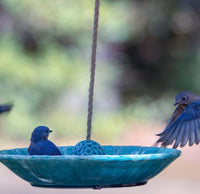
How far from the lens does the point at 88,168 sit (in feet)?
10.2

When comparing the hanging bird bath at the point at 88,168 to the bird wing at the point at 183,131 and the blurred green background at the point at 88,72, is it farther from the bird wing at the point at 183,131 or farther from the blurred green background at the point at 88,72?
the blurred green background at the point at 88,72

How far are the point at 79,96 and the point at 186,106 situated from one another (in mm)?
7730

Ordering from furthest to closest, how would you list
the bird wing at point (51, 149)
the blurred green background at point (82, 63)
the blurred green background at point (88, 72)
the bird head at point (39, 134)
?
the blurred green background at point (82, 63) → the blurred green background at point (88, 72) → the bird head at point (39, 134) → the bird wing at point (51, 149)

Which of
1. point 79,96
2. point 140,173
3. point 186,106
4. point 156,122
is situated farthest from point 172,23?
point 140,173

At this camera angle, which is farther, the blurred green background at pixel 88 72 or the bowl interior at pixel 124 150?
the blurred green background at pixel 88 72

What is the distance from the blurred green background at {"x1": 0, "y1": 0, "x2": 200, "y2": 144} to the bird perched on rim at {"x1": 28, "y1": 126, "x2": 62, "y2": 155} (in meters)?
8.09

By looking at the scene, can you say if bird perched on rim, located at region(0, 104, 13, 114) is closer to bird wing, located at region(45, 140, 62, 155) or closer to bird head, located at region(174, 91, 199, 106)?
bird wing, located at region(45, 140, 62, 155)

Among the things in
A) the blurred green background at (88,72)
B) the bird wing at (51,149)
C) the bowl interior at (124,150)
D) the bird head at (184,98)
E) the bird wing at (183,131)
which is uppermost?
the blurred green background at (88,72)

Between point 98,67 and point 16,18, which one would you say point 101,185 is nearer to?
point 98,67

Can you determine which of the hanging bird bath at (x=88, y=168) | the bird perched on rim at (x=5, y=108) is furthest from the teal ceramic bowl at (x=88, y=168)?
the bird perched on rim at (x=5, y=108)

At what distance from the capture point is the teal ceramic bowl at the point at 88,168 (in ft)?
10.0

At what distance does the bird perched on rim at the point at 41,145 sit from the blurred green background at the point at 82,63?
809cm

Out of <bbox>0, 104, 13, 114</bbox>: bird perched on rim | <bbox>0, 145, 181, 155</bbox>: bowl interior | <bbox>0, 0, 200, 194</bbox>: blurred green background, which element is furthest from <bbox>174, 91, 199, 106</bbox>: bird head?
<bbox>0, 0, 200, 194</bbox>: blurred green background

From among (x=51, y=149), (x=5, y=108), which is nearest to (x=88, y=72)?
(x=5, y=108)
